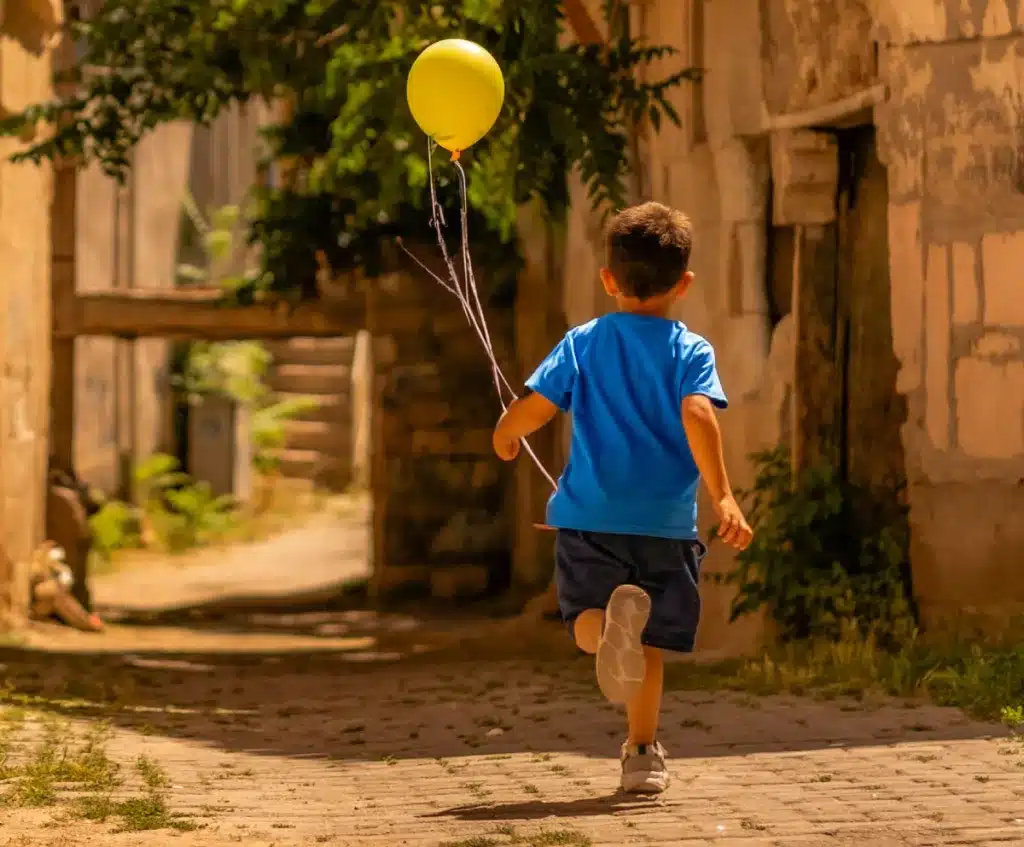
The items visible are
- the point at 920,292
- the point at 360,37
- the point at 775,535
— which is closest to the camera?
the point at 920,292

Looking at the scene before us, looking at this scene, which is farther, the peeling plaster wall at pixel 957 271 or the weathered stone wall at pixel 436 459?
the weathered stone wall at pixel 436 459

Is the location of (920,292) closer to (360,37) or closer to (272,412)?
(360,37)

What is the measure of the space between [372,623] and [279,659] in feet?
11.5

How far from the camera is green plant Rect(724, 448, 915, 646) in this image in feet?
25.0

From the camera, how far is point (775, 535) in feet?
26.7

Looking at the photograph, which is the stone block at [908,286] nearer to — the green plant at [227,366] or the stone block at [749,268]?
the stone block at [749,268]

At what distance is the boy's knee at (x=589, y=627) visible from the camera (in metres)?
4.64

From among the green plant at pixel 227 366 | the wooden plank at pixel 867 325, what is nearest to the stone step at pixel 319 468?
the green plant at pixel 227 366

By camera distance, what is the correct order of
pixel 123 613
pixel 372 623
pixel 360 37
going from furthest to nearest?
pixel 123 613
pixel 372 623
pixel 360 37

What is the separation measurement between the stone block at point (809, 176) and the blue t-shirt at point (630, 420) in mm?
3882

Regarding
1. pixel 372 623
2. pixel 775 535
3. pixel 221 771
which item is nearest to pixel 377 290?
pixel 372 623

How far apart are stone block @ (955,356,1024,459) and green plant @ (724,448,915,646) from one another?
56 centimetres

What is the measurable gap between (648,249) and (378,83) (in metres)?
4.29

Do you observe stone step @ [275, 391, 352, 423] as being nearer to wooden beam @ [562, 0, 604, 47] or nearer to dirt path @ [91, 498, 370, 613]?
dirt path @ [91, 498, 370, 613]
